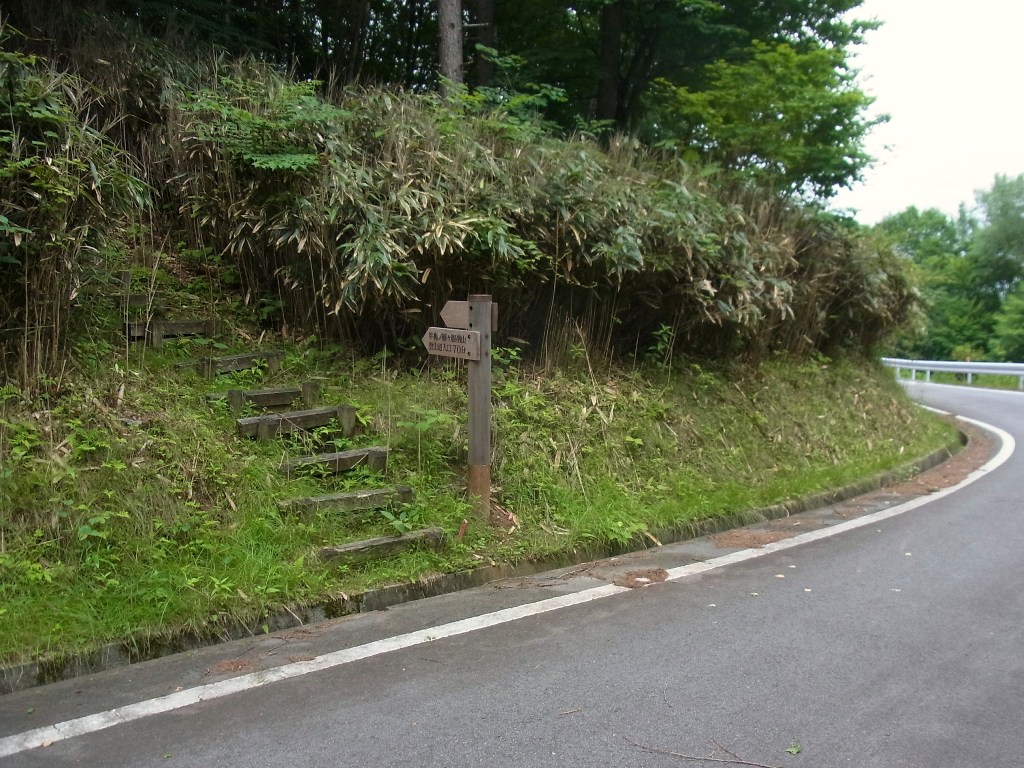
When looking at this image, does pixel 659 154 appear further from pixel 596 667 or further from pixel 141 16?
pixel 596 667

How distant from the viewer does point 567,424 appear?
23.6ft

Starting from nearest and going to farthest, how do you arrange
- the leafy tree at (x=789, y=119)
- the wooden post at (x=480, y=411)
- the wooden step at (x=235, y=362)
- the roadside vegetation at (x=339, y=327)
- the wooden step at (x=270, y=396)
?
the roadside vegetation at (x=339, y=327) → the wooden post at (x=480, y=411) → the wooden step at (x=270, y=396) → the wooden step at (x=235, y=362) → the leafy tree at (x=789, y=119)

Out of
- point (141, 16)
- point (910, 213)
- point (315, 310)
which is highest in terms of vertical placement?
point (910, 213)

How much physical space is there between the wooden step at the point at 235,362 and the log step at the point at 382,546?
2.24m

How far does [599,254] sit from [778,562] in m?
3.26

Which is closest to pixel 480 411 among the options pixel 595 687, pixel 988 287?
pixel 595 687

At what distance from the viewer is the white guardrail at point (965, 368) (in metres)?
20.7

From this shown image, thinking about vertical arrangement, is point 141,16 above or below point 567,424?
above

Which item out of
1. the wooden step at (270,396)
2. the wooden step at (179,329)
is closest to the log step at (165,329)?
the wooden step at (179,329)

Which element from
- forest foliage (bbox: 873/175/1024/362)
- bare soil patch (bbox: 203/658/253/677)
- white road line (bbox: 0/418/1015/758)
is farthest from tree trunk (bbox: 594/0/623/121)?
forest foliage (bbox: 873/175/1024/362)

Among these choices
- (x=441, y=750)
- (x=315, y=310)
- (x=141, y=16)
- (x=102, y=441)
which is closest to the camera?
(x=441, y=750)

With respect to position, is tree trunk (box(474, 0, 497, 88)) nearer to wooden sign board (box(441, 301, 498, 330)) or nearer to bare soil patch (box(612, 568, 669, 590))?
wooden sign board (box(441, 301, 498, 330))

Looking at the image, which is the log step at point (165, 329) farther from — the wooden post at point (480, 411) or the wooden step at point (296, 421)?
the wooden post at point (480, 411)

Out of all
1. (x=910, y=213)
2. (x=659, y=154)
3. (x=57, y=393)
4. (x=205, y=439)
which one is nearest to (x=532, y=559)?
(x=205, y=439)
